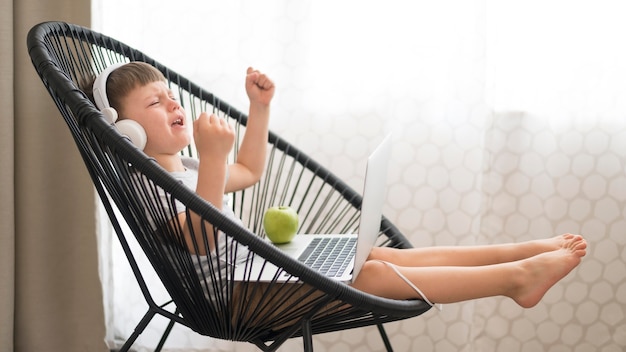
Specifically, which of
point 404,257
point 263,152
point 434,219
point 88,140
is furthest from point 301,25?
point 88,140

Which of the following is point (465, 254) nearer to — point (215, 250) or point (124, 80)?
point (215, 250)

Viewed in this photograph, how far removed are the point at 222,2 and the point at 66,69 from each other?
26.5 inches

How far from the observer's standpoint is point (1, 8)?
1.97 meters

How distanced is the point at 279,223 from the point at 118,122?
41 centimetres

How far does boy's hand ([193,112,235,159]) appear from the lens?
4.29ft

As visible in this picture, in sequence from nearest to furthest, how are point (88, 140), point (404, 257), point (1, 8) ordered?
point (88, 140)
point (404, 257)
point (1, 8)

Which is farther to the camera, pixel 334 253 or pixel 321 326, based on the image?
pixel 334 253

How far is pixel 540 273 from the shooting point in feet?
4.68

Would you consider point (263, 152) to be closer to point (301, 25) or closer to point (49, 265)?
point (301, 25)

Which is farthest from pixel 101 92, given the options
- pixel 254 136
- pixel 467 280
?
pixel 467 280

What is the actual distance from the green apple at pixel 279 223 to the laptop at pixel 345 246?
24 millimetres

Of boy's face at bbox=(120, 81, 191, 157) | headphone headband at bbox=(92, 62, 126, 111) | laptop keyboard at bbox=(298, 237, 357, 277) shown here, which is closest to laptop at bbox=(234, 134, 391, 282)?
laptop keyboard at bbox=(298, 237, 357, 277)

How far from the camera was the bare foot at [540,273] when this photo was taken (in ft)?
4.66

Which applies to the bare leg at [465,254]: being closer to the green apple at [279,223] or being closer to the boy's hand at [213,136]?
the green apple at [279,223]
